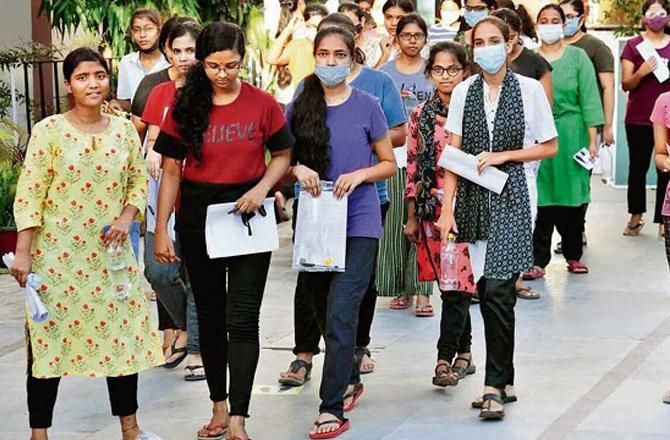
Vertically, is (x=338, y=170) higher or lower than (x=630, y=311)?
higher

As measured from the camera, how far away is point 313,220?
7043 mm

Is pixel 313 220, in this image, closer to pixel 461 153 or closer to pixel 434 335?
pixel 461 153

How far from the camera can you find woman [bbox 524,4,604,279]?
36.4 feet

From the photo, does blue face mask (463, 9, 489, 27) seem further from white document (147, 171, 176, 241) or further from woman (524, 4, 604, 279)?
white document (147, 171, 176, 241)

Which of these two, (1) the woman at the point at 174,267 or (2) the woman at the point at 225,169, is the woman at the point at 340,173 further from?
(1) the woman at the point at 174,267

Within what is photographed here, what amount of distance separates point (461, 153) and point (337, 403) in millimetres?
1322

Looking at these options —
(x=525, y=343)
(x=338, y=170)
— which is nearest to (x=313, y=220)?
(x=338, y=170)

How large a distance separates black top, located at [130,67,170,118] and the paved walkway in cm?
146

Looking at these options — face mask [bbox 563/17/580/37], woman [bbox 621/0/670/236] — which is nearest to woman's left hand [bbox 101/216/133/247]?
face mask [bbox 563/17/580/37]

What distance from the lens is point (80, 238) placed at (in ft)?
21.4

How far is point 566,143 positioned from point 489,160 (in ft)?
13.8

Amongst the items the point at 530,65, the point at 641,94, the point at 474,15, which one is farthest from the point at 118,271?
the point at 641,94

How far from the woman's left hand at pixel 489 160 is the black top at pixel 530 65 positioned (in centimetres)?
288

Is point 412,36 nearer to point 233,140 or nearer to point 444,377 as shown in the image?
point 444,377
